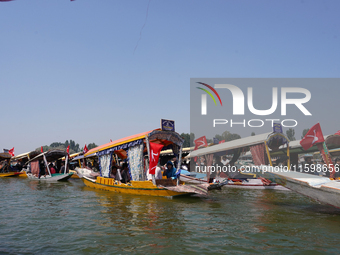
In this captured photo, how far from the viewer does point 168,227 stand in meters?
7.14

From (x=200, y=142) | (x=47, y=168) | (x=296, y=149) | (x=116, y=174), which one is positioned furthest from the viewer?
(x=200, y=142)

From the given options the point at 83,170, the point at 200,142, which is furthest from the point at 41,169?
the point at 200,142

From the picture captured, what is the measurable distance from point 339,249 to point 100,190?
40.6 feet

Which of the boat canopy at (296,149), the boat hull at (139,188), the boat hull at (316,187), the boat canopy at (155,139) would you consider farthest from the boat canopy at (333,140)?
the boat hull at (139,188)

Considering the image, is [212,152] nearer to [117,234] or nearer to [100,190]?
[100,190]

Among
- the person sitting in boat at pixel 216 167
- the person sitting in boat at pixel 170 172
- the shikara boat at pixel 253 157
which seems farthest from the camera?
the person sitting in boat at pixel 216 167

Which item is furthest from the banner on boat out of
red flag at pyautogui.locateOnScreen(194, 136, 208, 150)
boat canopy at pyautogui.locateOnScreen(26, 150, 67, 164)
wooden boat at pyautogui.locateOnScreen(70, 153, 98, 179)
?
boat canopy at pyautogui.locateOnScreen(26, 150, 67, 164)

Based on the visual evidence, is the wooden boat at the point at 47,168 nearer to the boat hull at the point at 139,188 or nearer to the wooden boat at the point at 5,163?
the boat hull at the point at 139,188

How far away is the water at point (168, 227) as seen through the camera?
5648 millimetres

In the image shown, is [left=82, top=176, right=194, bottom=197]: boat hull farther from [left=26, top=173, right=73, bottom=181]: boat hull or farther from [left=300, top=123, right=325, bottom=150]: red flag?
[left=300, top=123, right=325, bottom=150]: red flag

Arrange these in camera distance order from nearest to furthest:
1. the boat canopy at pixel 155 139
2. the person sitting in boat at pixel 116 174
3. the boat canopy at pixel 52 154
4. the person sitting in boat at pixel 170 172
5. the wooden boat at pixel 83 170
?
the boat canopy at pixel 155 139 → the person sitting in boat at pixel 170 172 → the person sitting in boat at pixel 116 174 → the wooden boat at pixel 83 170 → the boat canopy at pixel 52 154

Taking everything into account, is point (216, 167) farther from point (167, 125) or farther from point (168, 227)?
point (168, 227)

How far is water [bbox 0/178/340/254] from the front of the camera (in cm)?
565

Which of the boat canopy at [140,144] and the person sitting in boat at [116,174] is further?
the person sitting in boat at [116,174]
